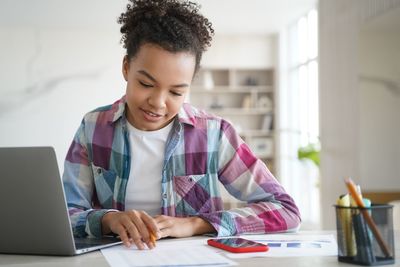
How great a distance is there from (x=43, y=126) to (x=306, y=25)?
3.68 meters

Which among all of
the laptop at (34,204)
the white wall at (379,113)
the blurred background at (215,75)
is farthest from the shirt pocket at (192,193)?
the blurred background at (215,75)

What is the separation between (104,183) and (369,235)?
2.62 ft

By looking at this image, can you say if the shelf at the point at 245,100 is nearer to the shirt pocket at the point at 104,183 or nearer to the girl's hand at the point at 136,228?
the shirt pocket at the point at 104,183

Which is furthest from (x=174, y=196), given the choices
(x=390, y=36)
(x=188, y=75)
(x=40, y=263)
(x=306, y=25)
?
(x=306, y=25)

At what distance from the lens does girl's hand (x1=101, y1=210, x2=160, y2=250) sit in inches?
49.3

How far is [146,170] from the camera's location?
1612 mm

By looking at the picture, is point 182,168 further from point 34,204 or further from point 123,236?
point 34,204

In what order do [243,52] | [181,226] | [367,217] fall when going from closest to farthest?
[367,217] → [181,226] → [243,52]

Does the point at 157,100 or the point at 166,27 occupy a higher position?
the point at 166,27

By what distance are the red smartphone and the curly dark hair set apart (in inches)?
19.3

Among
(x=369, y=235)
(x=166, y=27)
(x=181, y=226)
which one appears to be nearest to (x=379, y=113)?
(x=166, y=27)

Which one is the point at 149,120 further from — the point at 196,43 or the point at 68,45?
the point at 68,45

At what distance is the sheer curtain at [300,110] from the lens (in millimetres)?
7344

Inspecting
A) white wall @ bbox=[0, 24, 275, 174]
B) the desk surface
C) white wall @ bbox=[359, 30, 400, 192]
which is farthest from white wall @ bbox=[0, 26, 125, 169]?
the desk surface
